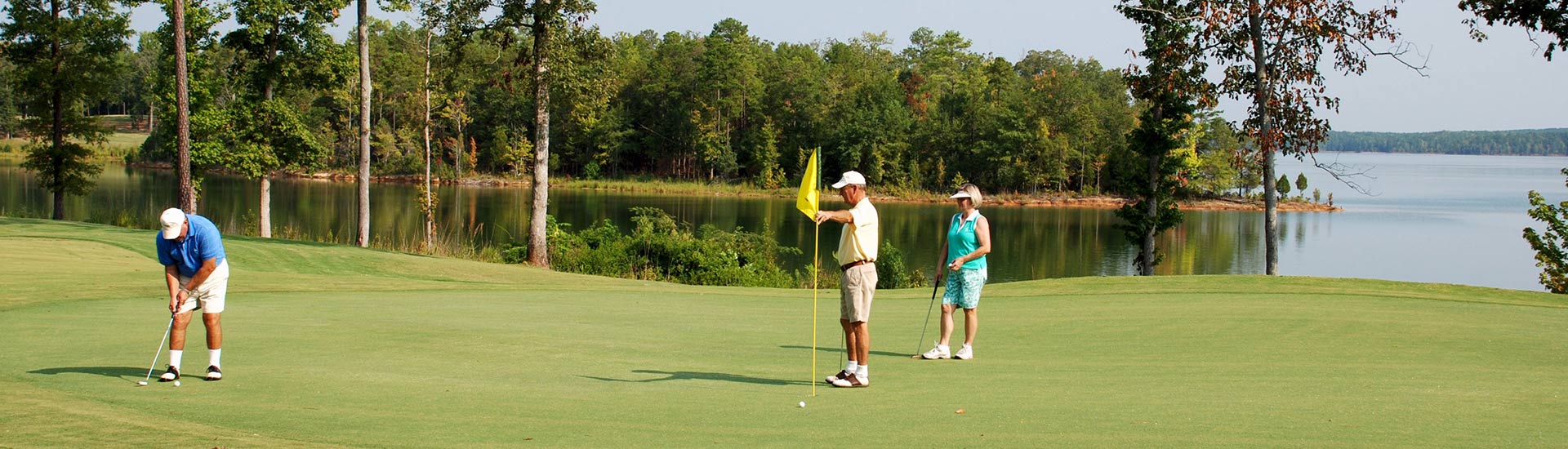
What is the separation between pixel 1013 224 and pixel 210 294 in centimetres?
5801

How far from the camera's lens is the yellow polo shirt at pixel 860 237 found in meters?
9.24

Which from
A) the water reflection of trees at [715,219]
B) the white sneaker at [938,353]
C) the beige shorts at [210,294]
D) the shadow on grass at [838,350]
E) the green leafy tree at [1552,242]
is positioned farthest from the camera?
the water reflection of trees at [715,219]

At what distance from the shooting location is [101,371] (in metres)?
9.66

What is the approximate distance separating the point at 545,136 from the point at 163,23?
11577mm

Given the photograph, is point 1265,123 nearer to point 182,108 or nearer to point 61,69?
point 182,108

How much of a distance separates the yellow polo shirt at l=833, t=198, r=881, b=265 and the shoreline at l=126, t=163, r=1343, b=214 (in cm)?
7640

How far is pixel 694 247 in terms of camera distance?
31859mm

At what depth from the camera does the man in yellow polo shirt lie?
30.4 ft

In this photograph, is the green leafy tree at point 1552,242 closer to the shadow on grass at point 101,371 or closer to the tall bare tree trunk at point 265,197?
the shadow on grass at point 101,371

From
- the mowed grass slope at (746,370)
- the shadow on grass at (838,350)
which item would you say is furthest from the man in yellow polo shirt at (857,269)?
the shadow on grass at (838,350)

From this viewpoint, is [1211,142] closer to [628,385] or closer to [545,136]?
[545,136]

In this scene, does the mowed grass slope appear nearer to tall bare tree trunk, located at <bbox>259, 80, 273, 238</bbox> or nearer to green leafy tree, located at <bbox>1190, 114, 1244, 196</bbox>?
tall bare tree trunk, located at <bbox>259, 80, 273, 238</bbox>

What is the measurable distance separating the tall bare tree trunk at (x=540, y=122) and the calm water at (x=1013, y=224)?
26.3 ft

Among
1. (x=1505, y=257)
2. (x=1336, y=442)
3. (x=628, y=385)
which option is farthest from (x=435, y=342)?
(x=1505, y=257)
